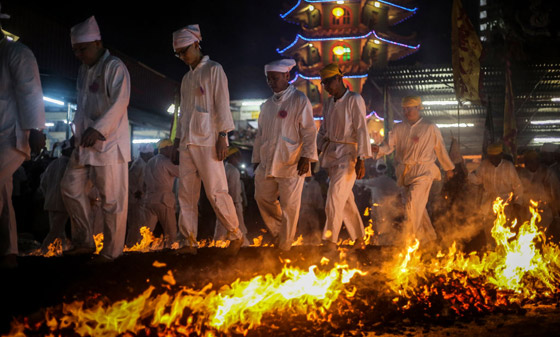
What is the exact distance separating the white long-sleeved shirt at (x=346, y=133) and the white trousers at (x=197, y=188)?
5.52 ft

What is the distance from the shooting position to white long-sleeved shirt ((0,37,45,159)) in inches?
170

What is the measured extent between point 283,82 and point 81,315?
3509mm

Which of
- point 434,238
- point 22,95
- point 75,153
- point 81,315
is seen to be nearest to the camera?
point 81,315

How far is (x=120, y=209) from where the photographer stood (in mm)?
4766

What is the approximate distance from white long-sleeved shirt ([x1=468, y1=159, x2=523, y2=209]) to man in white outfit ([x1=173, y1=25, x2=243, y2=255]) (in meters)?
6.28

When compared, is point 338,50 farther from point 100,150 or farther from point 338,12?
point 100,150

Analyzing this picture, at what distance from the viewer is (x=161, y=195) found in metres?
9.11

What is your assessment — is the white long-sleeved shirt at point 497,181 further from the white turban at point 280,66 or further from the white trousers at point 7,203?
the white trousers at point 7,203

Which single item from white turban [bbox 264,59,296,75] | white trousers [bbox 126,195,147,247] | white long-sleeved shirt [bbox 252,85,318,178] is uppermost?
white turban [bbox 264,59,296,75]

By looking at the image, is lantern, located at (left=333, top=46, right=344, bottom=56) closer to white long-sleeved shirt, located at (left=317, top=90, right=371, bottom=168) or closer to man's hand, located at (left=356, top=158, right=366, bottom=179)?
white long-sleeved shirt, located at (left=317, top=90, right=371, bottom=168)

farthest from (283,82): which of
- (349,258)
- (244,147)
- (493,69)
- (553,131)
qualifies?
(553,131)

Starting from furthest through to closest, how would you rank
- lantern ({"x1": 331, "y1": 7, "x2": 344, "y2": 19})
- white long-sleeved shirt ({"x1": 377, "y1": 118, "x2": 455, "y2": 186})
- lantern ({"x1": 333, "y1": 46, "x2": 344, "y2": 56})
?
lantern ({"x1": 333, "y1": 46, "x2": 344, "y2": 56}) → lantern ({"x1": 331, "y1": 7, "x2": 344, "y2": 19}) → white long-sleeved shirt ({"x1": 377, "y1": 118, "x2": 455, "y2": 186})

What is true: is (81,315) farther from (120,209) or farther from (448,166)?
(448,166)

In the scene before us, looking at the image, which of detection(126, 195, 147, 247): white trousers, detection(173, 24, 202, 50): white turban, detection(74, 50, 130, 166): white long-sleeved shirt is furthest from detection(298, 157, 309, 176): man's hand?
detection(126, 195, 147, 247): white trousers
